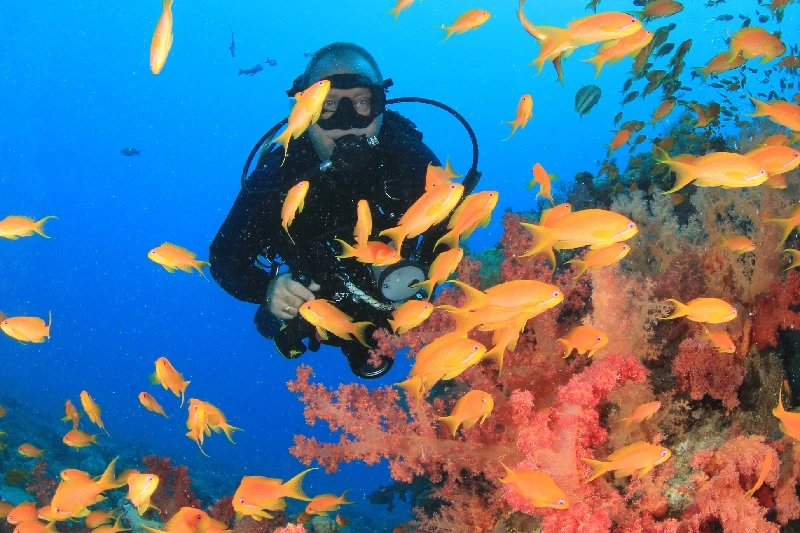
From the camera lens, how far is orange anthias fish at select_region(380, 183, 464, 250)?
2553 mm

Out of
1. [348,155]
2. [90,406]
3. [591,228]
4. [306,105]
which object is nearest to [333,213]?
[348,155]

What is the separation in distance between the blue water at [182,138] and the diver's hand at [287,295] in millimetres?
59674

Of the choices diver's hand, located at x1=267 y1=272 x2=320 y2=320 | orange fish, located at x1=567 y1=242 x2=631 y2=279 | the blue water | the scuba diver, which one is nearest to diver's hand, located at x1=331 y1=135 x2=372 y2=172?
the scuba diver

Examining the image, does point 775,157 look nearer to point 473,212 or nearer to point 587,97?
point 473,212

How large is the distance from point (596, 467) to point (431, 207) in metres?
1.62

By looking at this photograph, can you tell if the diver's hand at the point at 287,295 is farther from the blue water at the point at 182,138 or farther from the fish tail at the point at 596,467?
the blue water at the point at 182,138

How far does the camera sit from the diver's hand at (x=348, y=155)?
4.19 metres

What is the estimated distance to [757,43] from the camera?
5.43 metres

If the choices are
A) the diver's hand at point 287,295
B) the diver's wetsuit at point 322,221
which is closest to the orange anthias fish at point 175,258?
the diver's wetsuit at point 322,221

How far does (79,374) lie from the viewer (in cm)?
6850

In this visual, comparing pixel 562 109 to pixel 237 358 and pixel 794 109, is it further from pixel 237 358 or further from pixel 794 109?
pixel 794 109

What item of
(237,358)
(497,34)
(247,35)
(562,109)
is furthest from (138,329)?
(562,109)

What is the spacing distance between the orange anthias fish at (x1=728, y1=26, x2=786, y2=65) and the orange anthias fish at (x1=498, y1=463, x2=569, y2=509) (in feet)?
18.6

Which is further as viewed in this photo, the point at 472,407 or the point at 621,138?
the point at 621,138
